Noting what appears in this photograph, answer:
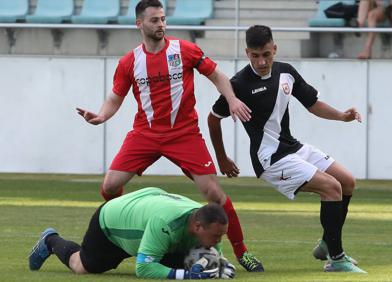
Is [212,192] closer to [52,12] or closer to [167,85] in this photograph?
[167,85]

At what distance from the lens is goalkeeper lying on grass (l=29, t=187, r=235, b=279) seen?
29.7ft

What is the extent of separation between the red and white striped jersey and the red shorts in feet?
0.26

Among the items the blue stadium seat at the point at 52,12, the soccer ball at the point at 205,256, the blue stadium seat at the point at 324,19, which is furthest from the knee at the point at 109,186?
the blue stadium seat at the point at 52,12

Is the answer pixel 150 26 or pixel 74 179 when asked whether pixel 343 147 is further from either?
pixel 150 26

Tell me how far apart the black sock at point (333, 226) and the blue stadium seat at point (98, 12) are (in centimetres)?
1655

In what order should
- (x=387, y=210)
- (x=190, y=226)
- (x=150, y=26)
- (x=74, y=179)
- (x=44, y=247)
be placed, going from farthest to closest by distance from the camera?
(x=74, y=179)
(x=387, y=210)
(x=150, y=26)
(x=44, y=247)
(x=190, y=226)

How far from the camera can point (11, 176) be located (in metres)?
23.6

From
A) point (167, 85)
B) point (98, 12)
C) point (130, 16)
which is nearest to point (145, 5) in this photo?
point (167, 85)

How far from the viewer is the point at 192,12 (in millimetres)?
26125

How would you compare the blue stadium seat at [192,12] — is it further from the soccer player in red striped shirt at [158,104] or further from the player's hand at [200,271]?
the player's hand at [200,271]

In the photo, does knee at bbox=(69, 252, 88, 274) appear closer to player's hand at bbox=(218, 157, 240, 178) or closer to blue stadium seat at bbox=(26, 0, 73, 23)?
player's hand at bbox=(218, 157, 240, 178)

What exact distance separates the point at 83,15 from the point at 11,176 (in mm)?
4597

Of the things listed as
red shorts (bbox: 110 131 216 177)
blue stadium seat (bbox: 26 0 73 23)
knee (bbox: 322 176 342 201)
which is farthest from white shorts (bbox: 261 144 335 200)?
Answer: blue stadium seat (bbox: 26 0 73 23)

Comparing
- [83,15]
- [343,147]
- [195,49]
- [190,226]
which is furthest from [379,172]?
[190,226]
